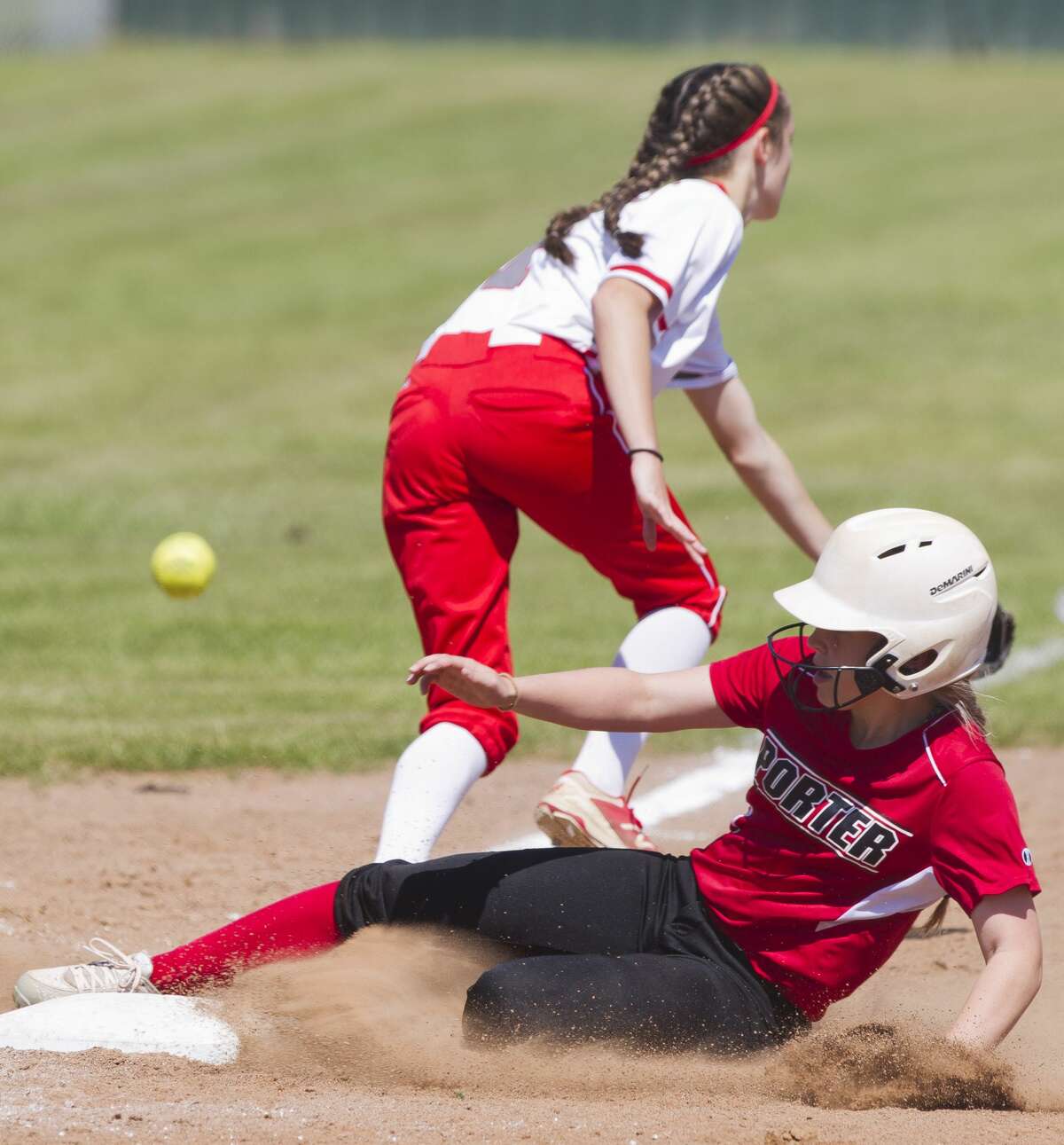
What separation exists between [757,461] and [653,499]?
0.98 metres

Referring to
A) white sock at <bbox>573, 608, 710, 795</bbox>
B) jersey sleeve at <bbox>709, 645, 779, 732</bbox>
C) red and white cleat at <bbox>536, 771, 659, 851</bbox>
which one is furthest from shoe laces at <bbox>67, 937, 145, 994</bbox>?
jersey sleeve at <bbox>709, 645, 779, 732</bbox>

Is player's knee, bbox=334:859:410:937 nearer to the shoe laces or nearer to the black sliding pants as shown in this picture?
the black sliding pants

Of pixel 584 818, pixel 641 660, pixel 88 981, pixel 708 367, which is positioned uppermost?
pixel 708 367

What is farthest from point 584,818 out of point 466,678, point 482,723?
point 466,678

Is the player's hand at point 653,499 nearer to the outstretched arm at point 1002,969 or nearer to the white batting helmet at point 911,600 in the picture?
the white batting helmet at point 911,600

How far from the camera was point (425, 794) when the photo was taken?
3951 mm

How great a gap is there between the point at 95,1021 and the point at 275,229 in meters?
19.9

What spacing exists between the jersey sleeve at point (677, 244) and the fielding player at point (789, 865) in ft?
3.00

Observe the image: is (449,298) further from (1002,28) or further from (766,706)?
(1002,28)

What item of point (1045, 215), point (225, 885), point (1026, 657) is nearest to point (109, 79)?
point (1045, 215)

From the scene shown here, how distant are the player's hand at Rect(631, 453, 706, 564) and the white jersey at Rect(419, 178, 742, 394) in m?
0.39

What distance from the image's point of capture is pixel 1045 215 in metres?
22.4

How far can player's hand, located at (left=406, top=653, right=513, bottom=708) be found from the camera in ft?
11.0

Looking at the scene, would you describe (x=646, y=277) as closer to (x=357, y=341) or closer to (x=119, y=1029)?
(x=119, y=1029)
